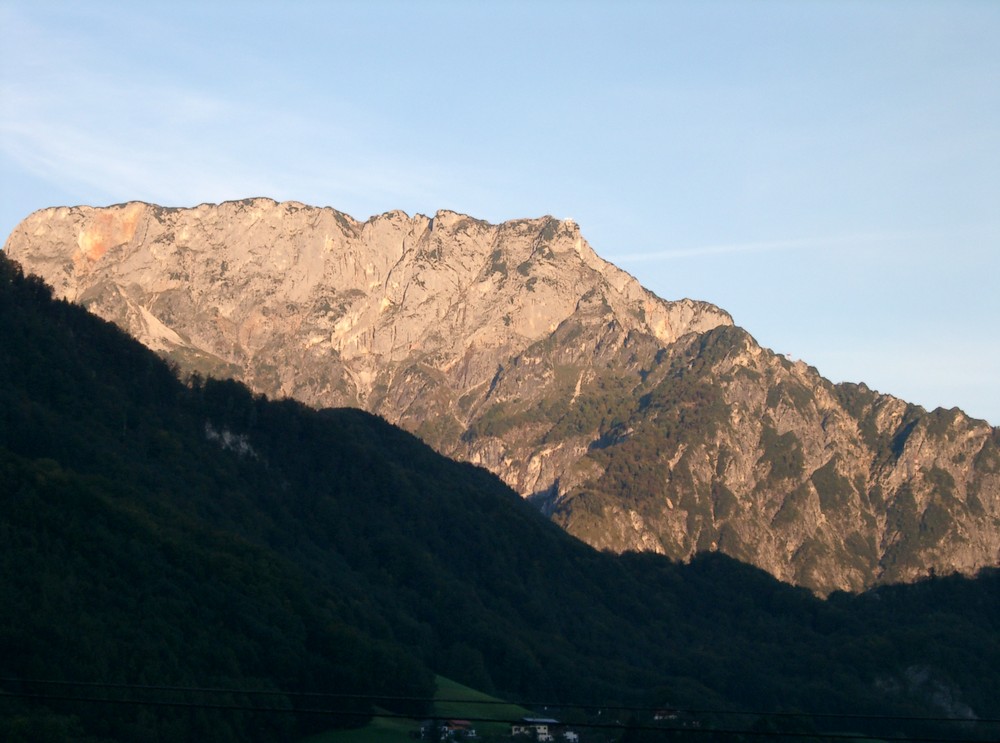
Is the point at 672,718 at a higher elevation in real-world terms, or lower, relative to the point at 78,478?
lower

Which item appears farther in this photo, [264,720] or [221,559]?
[221,559]

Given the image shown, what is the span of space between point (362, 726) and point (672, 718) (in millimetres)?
43284

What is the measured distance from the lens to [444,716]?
115312 millimetres

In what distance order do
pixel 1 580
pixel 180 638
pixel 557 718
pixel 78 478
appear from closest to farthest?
1. pixel 1 580
2. pixel 180 638
3. pixel 78 478
4. pixel 557 718

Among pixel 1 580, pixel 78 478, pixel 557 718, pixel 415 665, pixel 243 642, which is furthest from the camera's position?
pixel 557 718

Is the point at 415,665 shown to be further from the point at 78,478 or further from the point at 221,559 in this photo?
the point at 78,478

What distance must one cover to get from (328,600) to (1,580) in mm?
55842

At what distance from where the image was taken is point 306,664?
153125mm

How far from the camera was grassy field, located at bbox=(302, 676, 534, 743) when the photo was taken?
140 meters

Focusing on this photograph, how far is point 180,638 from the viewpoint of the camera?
137250 mm

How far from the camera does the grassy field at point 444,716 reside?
13988 cm

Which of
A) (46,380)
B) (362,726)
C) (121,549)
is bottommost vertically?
(362,726)

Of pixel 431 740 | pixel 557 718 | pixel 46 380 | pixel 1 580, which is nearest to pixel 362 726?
pixel 431 740

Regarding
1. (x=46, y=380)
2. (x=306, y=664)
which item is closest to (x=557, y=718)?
(x=306, y=664)
